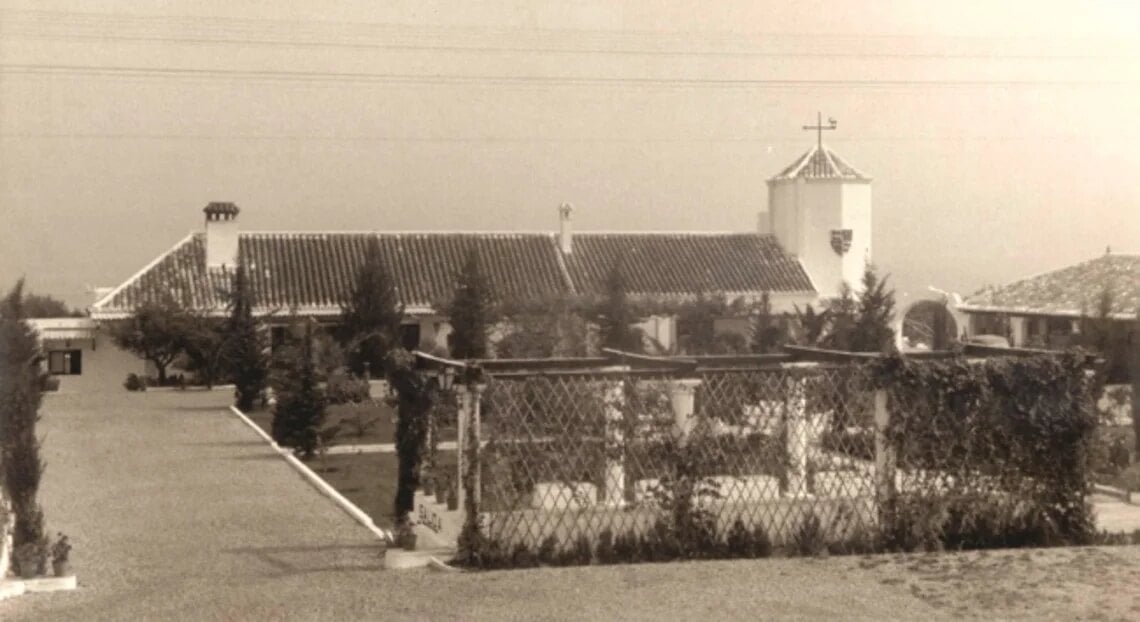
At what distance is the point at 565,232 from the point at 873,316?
452 inches

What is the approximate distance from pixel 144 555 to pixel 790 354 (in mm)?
5837

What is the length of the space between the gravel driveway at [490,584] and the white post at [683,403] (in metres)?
1.14

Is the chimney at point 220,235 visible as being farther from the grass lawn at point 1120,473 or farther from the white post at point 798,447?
the white post at point 798,447

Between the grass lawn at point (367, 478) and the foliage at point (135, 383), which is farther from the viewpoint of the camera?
the foliage at point (135, 383)

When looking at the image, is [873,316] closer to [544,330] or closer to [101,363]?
[544,330]

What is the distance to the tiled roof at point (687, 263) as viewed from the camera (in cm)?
4231

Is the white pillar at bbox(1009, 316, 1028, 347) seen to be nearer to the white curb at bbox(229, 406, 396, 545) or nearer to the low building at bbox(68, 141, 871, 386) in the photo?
the low building at bbox(68, 141, 871, 386)

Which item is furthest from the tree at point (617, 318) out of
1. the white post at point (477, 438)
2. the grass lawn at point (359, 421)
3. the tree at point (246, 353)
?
the white post at point (477, 438)

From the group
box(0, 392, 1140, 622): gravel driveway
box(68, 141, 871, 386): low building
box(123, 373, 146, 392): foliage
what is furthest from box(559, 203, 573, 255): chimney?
box(0, 392, 1140, 622): gravel driveway

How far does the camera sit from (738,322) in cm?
4088

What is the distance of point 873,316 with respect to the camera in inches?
1358

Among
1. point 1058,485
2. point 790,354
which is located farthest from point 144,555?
point 1058,485

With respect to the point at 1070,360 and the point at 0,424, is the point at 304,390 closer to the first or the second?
the point at 0,424

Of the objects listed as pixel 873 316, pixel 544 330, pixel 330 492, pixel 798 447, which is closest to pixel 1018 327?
pixel 873 316
